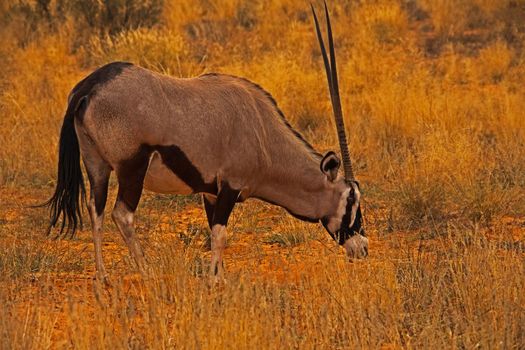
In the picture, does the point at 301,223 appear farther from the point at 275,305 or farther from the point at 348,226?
the point at 275,305

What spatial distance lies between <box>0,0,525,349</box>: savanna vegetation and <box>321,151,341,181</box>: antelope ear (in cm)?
49

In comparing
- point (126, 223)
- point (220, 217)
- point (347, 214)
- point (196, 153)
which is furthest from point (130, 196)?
point (347, 214)

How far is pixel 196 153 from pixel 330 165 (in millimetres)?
1036

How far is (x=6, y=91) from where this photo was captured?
45.7 ft

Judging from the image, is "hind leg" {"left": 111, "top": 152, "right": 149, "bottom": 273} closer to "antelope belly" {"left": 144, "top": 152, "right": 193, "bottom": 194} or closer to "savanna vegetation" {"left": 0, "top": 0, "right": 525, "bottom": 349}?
"antelope belly" {"left": 144, "top": 152, "right": 193, "bottom": 194}

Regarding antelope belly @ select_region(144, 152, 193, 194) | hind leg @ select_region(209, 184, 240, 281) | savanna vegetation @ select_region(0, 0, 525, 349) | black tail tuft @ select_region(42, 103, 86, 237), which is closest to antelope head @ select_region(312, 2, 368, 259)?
savanna vegetation @ select_region(0, 0, 525, 349)

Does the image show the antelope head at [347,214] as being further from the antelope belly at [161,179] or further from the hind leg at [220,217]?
the antelope belly at [161,179]

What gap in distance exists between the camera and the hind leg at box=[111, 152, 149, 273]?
6.40 meters

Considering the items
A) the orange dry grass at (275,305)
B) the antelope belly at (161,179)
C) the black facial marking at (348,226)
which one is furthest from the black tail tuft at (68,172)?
the black facial marking at (348,226)

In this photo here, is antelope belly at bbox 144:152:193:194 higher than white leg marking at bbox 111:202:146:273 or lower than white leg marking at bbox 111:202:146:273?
higher

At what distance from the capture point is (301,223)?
8312 mm

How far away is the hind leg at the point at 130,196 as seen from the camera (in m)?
6.40

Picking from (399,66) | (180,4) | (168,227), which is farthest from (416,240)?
(180,4)

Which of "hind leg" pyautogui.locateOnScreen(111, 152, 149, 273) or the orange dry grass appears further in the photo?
"hind leg" pyautogui.locateOnScreen(111, 152, 149, 273)
